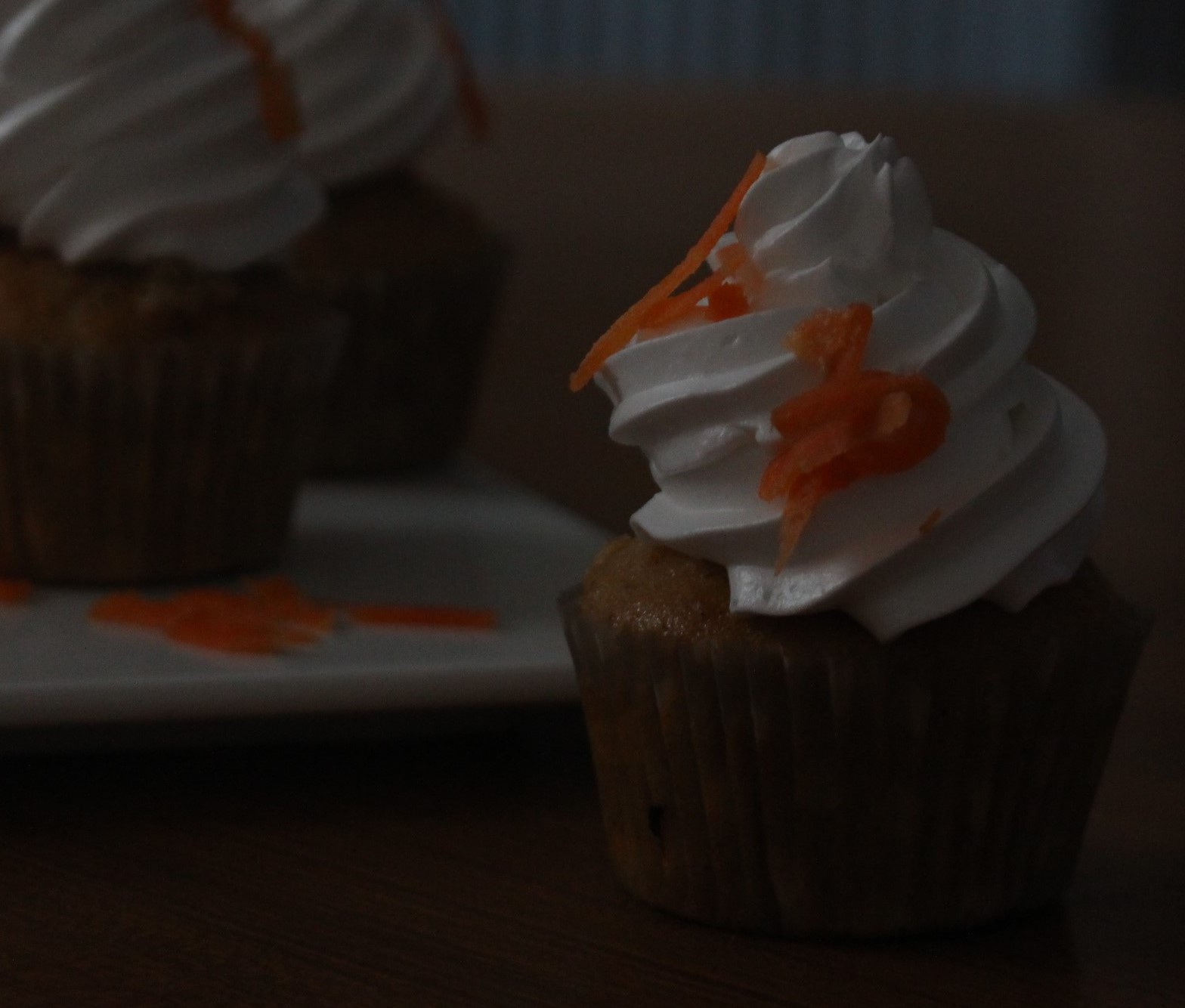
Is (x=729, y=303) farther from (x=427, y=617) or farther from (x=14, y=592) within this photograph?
(x=14, y=592)

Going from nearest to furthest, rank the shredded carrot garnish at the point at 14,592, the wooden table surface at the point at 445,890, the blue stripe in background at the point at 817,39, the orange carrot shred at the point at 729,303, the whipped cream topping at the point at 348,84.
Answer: the wooden table surface at the point at 445,890 → the orange carrot shred at the point at 729,303 → the shredded carrot garnish at the point at 14,592 → the whipped cream topping at the point at 348,84 → the blue stripe in background at the point at 817,39

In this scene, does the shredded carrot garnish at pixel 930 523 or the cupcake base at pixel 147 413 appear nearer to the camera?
the shredded carrot garnish at pixel 930 523

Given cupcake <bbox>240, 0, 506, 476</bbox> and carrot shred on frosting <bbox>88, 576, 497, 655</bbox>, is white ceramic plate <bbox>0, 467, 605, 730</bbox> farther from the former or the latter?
cupcake <bbox>240, 0, 506, 476</bbox>

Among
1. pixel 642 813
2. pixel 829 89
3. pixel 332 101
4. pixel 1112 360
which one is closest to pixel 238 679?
pixel 642 813

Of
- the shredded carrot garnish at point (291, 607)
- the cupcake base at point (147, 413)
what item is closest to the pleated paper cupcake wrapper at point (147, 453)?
the cupcake base at point (147, 413)

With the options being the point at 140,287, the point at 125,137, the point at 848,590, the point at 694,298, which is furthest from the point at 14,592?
the point at 848,590

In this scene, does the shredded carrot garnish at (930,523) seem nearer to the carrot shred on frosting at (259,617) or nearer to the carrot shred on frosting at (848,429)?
the carrot shred on frosting at (848,429)

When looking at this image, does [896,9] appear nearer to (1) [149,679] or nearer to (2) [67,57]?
(2) [67,57]

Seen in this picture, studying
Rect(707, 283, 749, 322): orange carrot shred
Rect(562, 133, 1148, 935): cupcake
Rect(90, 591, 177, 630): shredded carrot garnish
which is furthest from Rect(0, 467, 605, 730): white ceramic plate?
Rect(707, 283, 749, 322): orange carrot shred
